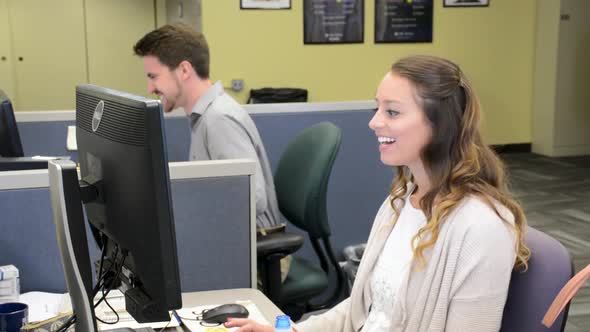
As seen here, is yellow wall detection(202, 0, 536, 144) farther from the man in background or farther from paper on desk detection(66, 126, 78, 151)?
the man in background

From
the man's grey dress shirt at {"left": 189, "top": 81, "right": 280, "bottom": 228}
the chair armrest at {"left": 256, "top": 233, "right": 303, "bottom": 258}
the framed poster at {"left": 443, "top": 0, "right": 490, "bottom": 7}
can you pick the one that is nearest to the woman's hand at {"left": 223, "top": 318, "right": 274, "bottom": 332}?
the chair armrest at {"left": 256, "top": 233, "right": 303, "bottom": 258}

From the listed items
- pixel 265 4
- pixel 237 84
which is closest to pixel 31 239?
pixel 237 84

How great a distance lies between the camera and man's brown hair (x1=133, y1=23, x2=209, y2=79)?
2471 millimetres

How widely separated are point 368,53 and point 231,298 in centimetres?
476

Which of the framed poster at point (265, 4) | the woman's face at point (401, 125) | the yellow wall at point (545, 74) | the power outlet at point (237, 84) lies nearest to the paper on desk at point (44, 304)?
the woman's face at point (401, 125)

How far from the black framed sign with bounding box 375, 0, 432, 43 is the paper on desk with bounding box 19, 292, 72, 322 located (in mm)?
4977

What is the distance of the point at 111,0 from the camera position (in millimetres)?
6430

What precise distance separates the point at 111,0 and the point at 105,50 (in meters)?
0.44

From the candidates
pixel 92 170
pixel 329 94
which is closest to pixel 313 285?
pixel 92 170

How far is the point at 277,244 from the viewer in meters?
2.15

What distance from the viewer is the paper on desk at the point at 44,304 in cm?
151

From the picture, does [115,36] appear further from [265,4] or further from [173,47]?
[173,47]

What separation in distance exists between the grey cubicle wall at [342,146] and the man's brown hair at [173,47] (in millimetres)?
510

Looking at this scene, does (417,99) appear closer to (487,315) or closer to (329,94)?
(487,315)
